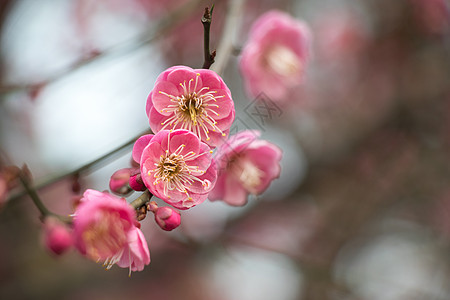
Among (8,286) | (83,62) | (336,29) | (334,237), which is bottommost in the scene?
(8,286)

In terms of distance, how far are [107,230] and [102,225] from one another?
0.03 metres

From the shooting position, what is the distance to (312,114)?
3.78 m

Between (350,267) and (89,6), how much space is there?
288cm

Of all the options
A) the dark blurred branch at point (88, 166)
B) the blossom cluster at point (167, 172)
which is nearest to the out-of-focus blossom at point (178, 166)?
the blossom cluster at point (167, 172)

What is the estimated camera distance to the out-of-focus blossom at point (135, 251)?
2.95 feet

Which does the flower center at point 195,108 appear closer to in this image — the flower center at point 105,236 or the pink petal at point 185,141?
the pink petal at point 185,141

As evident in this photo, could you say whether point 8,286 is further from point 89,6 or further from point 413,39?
point 413,39

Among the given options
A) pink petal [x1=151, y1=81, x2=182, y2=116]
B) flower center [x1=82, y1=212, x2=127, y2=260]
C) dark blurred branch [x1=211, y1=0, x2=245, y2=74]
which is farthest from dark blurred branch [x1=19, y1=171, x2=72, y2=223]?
dark blurred branch [x1=211, y1=0, x2=245, y2=74]

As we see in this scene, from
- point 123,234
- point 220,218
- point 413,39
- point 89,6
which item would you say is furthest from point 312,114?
point 123,234

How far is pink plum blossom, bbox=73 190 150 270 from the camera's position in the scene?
0.81 meters

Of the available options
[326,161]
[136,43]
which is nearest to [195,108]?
[136,43]

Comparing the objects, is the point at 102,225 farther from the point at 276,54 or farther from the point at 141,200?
the point at 276,54

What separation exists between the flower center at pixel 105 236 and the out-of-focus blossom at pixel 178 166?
108 millimetres

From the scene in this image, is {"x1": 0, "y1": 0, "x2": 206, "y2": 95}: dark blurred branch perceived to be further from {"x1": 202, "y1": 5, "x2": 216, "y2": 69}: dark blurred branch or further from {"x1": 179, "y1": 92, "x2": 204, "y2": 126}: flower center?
{"x1": 202, "y1": 5, "x2": 216, "y2": 69}: dark blurred branch
